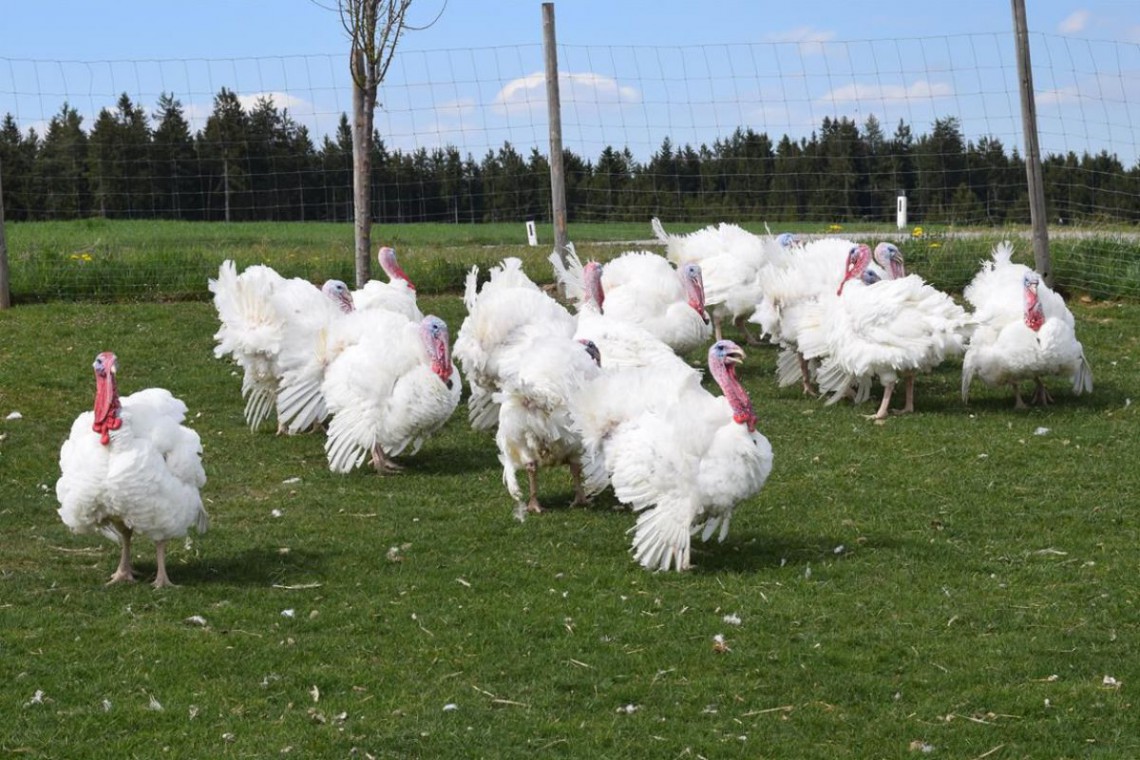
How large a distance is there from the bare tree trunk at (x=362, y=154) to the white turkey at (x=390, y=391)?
14.3ft

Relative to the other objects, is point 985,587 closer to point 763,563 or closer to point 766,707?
point 763,563

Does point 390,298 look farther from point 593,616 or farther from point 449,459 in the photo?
point 593,616

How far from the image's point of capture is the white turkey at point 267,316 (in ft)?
37.3

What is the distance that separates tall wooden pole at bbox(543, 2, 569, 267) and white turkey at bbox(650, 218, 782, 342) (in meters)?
1.98

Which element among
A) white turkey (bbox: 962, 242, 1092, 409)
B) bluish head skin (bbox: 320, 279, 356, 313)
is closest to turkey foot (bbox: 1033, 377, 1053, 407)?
white turkey (bbox: 962, 242, 1092, 409)

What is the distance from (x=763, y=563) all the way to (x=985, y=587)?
1238 millimetres

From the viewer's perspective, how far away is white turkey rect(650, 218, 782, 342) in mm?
14148

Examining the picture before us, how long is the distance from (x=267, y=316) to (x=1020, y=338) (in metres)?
6.04

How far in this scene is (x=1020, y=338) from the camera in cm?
1143

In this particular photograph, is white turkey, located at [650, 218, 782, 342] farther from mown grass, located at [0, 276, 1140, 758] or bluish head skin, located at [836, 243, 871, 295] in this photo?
mown grass, located at [0, 276, 1140, 758]

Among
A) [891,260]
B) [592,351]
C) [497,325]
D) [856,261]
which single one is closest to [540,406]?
[592,351]

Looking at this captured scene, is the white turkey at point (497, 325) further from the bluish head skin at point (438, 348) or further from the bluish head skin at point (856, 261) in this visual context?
the bluish head skin at point (856, 261)

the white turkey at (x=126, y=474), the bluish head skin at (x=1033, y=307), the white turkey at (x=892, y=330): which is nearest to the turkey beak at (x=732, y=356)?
the white turkey at (x=126, y=474)

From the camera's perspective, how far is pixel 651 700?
6.11 m
